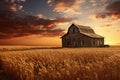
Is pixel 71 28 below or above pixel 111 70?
above

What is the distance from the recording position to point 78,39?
46250mm

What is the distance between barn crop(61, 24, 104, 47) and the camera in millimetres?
44969

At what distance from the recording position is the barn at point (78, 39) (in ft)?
148

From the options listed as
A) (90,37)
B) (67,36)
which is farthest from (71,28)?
(90,37)

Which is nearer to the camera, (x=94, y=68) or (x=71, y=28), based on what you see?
(x=94, y=68)

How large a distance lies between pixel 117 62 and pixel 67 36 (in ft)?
139

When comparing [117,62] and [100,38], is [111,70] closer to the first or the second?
[117,62]

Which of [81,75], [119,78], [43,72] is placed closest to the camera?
[119,78]

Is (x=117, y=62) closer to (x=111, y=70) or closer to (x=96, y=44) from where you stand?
(x=111, y=70)

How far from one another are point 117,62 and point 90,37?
38999 millimetres

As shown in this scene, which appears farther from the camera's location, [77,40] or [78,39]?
[77,40]

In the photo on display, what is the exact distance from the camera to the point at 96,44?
46.7 metres

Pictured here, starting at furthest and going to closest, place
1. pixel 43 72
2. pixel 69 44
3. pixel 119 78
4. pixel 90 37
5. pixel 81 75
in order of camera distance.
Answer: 1. pixel 69 44
2. pixel 90 37
3. pixel 43 72
4. pixel 81 75
5. pixel 119 78

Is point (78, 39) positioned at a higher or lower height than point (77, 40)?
higher
